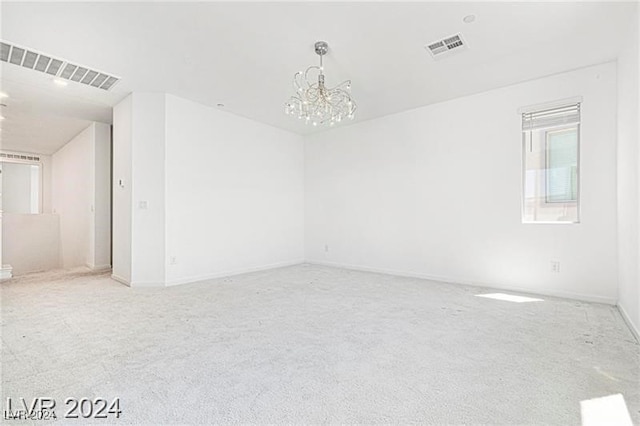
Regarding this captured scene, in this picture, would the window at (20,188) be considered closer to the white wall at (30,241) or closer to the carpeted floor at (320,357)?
the white wall at (30,241)

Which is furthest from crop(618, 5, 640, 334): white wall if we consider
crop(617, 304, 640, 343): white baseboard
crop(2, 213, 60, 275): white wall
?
crop(2, 213, 60, 275): white wall

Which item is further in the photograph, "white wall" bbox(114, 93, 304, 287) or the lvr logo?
"white wall" bbox(114, 93, 304, 287)

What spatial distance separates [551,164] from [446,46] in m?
2.15

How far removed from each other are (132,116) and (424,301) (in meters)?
4.68

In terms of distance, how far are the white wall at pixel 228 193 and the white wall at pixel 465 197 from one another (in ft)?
2.14

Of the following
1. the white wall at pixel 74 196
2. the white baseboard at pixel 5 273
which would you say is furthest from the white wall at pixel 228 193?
the white baseboard at pixel 5 273

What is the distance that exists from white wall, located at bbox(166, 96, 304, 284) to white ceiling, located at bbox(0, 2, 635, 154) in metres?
0.64

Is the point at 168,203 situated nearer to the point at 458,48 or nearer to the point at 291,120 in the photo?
the point at 291,120

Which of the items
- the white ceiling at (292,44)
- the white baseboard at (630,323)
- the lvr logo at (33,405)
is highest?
the white ceiling at (292,44)

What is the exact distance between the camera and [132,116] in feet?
14.8

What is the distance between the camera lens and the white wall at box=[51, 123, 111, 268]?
6.12 m

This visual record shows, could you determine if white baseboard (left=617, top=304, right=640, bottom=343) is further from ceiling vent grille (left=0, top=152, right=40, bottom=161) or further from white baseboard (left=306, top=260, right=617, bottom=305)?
ceiling vent grille (left=0, top=152, right=40, bottom=161)

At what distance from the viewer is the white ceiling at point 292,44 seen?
106 inches

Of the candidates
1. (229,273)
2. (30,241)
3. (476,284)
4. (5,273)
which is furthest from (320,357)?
(30,241)
